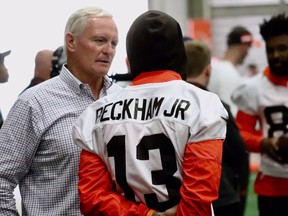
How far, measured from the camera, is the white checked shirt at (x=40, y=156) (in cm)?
346

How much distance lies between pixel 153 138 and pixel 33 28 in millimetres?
2250

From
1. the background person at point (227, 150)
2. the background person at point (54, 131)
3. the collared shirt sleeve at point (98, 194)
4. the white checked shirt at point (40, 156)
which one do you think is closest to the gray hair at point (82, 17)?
the background person at point (54, 131)

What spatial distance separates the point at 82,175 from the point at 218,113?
1.86 feet

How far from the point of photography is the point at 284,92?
5363 millimetres

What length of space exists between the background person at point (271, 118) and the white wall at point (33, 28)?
0.91 meters

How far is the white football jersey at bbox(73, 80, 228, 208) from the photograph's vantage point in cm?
304

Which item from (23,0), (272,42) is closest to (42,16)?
(23,0)

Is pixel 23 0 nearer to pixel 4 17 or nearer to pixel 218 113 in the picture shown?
pixel 4 17

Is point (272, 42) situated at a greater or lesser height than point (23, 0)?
lesser

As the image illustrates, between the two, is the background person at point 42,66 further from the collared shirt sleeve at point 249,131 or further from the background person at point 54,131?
the collared shirt sleeve at point 249,131

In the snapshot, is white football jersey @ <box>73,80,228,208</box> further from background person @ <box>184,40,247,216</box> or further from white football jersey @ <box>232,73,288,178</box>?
white football jersey @ <box>232,73,288,178</box>

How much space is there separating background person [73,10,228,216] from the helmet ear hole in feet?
4.11

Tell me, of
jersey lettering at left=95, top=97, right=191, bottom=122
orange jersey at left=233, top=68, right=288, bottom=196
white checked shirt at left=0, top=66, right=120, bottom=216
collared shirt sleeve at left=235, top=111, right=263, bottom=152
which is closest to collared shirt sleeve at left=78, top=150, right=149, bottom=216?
jersey lettering at left=95, top=97, right=191, bottom=122

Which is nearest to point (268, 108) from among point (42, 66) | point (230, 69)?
point (42, 66)
